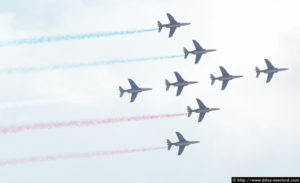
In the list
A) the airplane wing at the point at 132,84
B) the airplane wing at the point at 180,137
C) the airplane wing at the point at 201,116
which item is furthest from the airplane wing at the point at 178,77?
the airplane wing at the point at 180,137

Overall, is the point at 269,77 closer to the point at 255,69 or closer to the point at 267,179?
the point at 255,69

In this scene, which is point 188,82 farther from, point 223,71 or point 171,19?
point 171,19

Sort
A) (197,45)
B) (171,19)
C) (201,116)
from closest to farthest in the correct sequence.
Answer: (171,19), (197,45), (201,116)

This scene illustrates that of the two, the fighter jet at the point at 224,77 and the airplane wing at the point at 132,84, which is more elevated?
the fighter jet at the point at 224,77

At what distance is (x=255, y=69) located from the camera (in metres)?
184

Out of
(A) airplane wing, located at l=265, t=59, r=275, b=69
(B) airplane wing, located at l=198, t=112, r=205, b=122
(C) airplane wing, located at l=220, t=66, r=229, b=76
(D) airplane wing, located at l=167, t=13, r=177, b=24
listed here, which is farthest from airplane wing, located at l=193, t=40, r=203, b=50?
(A) airplane wing, located at l=265, t=59, r=275, b=69

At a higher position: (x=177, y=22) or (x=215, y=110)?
(x=177, y=22)

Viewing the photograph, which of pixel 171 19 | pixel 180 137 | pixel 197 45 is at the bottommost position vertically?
pixel 180 137

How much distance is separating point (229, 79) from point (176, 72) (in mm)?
10506

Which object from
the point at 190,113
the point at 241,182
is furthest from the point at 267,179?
the point at 190,113

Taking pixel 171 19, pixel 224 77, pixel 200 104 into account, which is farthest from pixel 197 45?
pixel 200 104

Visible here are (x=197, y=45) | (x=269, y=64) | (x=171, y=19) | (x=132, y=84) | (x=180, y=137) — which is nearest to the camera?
(x=132, y=84)

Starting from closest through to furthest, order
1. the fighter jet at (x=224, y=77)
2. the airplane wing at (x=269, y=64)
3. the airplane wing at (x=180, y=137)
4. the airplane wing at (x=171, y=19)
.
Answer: the airplane wing at (x=171, y=19) < the fighter jet at (x=224, y=77) < the airplane wing at (x=180, y=137) < the airplane wing at (x=269, y=64)

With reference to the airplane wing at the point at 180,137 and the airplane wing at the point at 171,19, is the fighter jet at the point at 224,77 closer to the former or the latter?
the airplane wing at the point at 180,137
